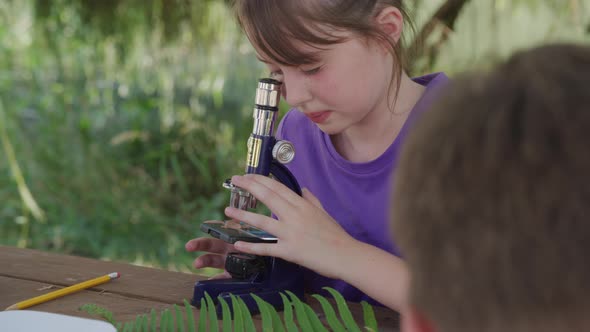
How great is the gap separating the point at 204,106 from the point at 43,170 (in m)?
0.94

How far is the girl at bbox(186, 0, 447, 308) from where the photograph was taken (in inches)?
47.3

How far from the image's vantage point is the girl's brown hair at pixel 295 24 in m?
1.32

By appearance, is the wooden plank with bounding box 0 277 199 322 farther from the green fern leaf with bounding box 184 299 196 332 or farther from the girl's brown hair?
the girl's brown hair

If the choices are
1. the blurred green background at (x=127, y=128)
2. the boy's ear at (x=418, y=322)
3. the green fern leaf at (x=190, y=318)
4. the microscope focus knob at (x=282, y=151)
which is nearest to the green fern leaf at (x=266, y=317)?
the green fern leaf at (x=190, y=318)

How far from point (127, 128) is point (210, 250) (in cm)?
258

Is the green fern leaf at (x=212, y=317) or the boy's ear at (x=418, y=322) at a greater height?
the boy's ear at (x=418, y=322)

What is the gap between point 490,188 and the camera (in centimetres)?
45

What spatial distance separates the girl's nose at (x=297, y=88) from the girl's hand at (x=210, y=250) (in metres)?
0.32

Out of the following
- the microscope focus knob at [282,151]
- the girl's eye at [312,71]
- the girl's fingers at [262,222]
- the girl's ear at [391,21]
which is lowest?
the girl's fingers at [262,222]

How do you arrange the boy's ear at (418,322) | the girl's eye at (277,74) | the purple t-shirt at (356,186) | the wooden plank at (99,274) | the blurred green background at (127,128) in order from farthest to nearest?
the blurred green background at (127,128) → the purple t-shirt at (356,186) → the girl's eye at (277,74) → the wooden plank at (99,274) → the boy's ear at (418,322)

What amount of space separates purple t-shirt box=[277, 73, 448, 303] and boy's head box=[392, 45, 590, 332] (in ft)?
3.15

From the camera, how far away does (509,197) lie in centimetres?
45

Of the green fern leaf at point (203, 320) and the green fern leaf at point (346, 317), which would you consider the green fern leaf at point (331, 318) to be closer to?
the green fern leaf at point (346, 317)

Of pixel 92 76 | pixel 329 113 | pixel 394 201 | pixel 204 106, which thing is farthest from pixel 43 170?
pixel 394 201
